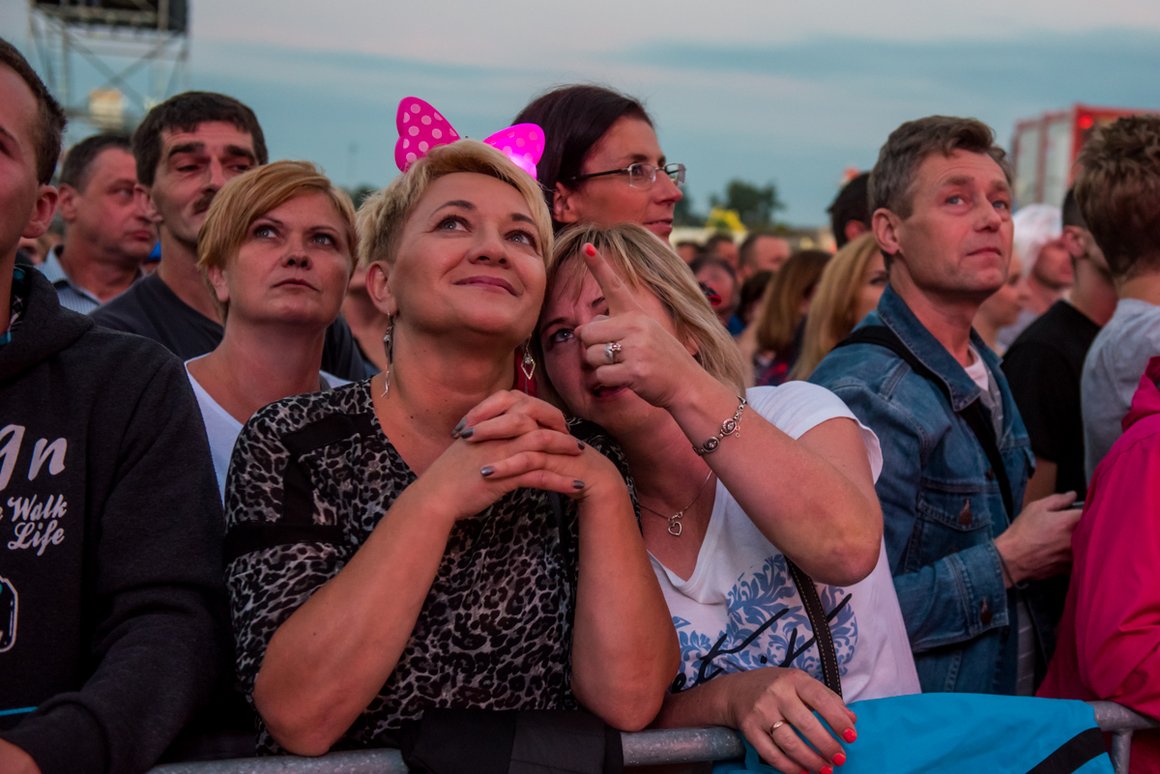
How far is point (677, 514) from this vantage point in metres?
2.44

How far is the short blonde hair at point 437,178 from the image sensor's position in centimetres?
235

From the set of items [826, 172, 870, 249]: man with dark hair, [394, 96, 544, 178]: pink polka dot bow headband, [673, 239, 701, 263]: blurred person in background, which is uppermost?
[394, 96, 544, 178]: pink polka dot bow headband

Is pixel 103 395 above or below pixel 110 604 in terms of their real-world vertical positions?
above

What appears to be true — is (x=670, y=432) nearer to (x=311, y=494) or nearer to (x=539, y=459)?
(x=539, y=459)

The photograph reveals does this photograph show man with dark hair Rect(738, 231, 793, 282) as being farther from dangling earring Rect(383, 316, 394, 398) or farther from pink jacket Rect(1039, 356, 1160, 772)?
dangling earring Rect(383, 316, 394, 398)

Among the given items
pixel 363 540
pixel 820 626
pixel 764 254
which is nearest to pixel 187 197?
pixel 363 540

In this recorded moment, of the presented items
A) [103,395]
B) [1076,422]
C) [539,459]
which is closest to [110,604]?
[103,395]

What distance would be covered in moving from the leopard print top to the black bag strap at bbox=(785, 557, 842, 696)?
451mm

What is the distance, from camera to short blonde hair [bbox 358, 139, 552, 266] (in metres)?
2.35

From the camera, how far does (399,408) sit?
2197 mm

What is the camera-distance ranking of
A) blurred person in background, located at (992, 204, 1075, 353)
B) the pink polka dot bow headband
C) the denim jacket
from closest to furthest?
the pink polka dot bow headband → the denim jacket → blurred person in background, located at (992, 204, 1075, 353)

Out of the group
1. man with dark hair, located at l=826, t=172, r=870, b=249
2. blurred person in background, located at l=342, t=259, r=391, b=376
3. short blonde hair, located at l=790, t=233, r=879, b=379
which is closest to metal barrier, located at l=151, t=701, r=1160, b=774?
short blonde hair, located at l=790, t=233, r=879, b=379

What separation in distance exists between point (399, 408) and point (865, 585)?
1037 mm

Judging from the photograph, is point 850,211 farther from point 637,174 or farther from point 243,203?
point 243,203
